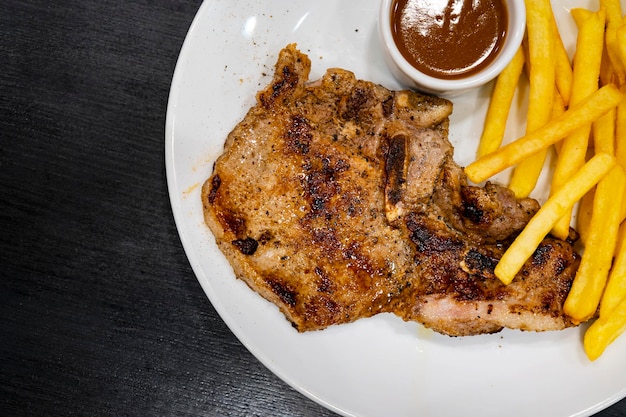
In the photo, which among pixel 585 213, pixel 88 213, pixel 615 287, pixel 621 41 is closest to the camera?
pixel 621 41

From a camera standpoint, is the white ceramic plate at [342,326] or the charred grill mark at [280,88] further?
the white ceramic plate at [342,326]

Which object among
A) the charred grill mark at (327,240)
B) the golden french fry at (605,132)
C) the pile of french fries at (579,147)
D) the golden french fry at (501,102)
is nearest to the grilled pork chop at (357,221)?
the charred grill mark at (327,240)

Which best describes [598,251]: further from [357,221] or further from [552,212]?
[357,221]

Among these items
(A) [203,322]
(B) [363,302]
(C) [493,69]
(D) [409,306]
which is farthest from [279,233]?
(C) [493,69]

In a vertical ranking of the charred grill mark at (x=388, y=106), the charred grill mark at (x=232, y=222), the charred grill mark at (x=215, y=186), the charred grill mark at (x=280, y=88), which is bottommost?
the charred grill mark at (x=232, y=222)

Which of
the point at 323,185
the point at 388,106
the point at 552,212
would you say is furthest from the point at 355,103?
the point at 552,212

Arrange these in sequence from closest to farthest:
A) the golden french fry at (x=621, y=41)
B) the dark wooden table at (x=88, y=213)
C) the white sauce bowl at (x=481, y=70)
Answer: the golden french fry at (x=621, y=41) < the white sauce bowl at (x=481, y=70) < the dark wooden table at (x=88, y=213)

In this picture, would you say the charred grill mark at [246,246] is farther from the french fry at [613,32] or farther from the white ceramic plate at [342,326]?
the french fry at [613,32]

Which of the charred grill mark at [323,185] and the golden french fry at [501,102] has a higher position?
the golden french fry at [501,102]
